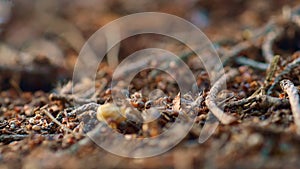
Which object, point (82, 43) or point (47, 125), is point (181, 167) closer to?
point (47, 125)

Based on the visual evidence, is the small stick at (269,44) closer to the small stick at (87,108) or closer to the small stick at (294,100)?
the small stick at (294,100)

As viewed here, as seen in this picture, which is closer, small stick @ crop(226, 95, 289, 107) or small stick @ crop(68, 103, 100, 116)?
small stick @ crop(226, 95, 289, 107)

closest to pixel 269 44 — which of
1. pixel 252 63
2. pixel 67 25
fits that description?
pixel 252 63

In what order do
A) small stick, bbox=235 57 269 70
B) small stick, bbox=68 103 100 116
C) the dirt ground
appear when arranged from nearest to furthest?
the dirt ground < small stick, bbox=68 103 100 116 < small stick, bbox=235 57 269 70

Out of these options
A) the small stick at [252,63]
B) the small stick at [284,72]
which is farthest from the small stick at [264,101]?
the small stick at [252,63]

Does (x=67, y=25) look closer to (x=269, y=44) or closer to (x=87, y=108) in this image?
(x=269, y=44)

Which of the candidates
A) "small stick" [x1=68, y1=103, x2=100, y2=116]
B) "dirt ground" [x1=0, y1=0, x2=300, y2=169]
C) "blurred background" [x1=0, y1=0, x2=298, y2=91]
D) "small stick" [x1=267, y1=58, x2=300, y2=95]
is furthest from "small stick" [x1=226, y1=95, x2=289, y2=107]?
"blurred background" [x1=0, y1=0, x2=298, y2=91]

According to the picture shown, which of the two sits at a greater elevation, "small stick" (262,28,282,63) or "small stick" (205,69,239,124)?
"small stick" (262,28,282,63)

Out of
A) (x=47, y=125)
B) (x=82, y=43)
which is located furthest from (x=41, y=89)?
(x=47, y=125)

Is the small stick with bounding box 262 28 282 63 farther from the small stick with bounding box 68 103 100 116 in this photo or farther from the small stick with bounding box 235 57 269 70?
the small stick with bounding box 68 103 100 116
